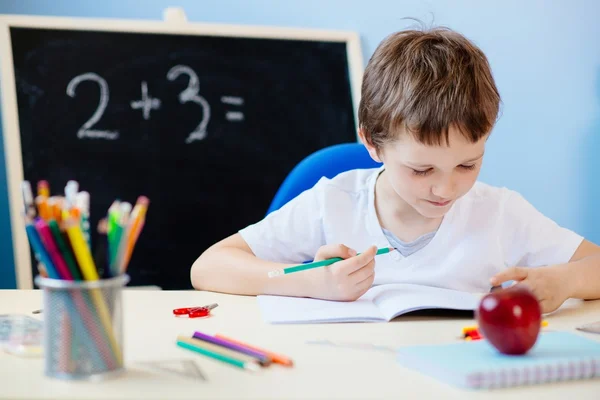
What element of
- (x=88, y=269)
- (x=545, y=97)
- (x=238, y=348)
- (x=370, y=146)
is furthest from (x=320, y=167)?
(x=545, y=97)

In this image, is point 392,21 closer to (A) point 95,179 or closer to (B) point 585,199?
(B) point 585,199

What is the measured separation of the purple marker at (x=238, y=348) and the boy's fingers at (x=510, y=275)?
0.36 meters

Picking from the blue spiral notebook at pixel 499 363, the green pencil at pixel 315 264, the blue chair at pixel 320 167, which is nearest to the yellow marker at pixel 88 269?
the blue spiral notebook at pixel 499 363

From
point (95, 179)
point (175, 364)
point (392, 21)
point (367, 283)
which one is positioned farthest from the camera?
point (392, 21)

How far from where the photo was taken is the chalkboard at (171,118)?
1.90 meters

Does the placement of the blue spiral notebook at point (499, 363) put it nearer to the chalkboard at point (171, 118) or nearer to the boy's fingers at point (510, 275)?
the boy's fingers at point (510, 275)

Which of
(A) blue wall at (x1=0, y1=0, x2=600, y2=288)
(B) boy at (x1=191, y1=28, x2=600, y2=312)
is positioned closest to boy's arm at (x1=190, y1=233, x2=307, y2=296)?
(B) boy at (x1=191, y1=28, x2=600, y2=312)

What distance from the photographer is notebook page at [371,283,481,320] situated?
3.13 feet

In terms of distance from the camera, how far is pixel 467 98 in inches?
44.8

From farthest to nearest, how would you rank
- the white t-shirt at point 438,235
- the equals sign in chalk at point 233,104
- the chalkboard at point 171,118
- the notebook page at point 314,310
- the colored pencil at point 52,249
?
the equals sign in chalk at point 233,104 → the chalkboard at point 171,118 → the white t-shirt at point 438,235 → the notebook page at point 314,310 → the colored pencil at point 52,249

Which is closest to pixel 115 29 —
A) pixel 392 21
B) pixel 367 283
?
pixel 392 21

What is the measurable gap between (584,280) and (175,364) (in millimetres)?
690

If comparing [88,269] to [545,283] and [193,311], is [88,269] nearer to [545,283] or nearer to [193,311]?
[193,311]

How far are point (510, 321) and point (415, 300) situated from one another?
0.90ft
